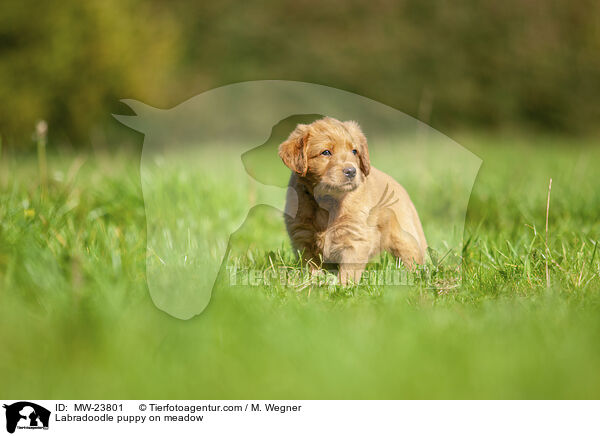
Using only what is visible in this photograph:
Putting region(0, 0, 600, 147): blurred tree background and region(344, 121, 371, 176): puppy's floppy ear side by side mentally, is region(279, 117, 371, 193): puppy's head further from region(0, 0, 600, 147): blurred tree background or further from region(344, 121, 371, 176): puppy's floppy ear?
region(0, 0, 600, 147): blurred tree background

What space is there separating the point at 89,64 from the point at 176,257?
7.10m

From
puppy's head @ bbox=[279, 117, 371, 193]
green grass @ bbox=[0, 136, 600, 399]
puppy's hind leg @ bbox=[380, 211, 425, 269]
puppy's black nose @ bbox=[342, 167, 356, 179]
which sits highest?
puppy's head @ bbox=[279, 117, 371, 193]

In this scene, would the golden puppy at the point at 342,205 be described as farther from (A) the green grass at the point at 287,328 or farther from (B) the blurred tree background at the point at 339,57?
(B) the blurred tree background at the point at 339,57

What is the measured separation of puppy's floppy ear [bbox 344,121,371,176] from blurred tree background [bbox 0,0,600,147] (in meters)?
6.51

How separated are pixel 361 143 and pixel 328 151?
0.15 m

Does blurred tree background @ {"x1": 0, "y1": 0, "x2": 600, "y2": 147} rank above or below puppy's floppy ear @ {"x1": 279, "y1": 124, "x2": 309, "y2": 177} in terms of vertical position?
above

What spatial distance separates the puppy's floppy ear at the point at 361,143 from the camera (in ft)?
8.48

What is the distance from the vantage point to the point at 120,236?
9.84 feet

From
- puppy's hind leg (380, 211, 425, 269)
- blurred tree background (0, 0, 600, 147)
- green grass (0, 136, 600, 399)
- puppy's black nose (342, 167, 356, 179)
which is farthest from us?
blurred tree background (0, 0, 600, 147)
